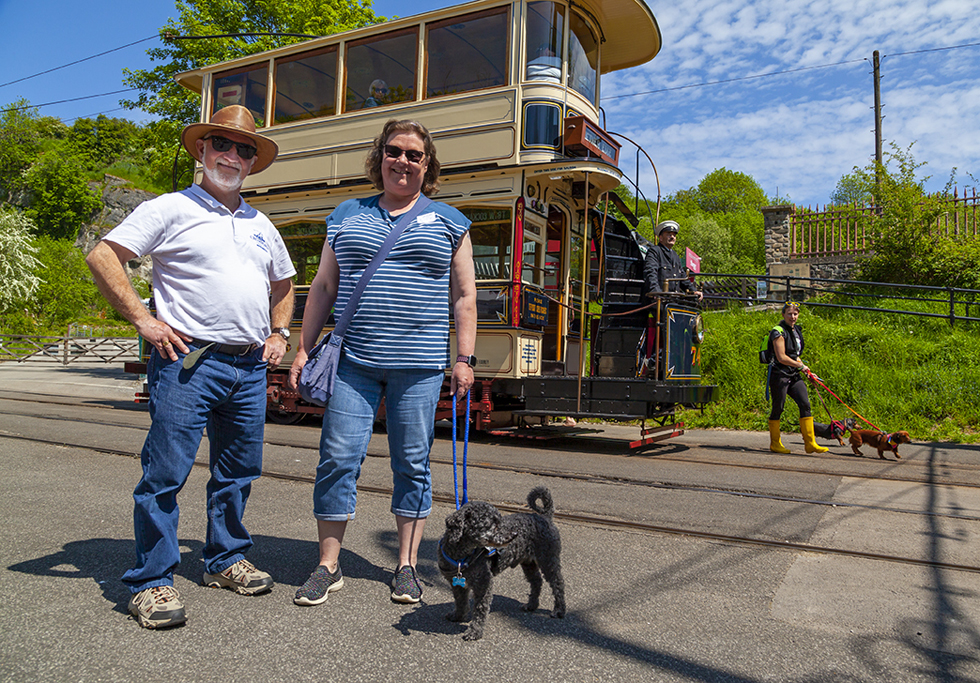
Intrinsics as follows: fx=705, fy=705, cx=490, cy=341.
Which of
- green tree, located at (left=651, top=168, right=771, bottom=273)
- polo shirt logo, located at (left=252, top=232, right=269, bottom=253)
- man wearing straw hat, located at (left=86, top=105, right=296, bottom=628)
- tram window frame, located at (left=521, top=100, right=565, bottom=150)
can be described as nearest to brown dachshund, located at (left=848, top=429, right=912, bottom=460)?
tram window frame, located at (left=521, top=100, right=565, bottom=150)

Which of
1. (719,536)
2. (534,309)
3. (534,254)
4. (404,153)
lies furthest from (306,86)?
(719,536)

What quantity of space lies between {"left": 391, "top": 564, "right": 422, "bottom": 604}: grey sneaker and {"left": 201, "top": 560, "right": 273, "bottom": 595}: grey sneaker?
0.56m

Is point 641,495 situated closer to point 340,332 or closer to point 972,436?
point 340,332

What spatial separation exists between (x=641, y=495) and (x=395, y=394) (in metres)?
3.09

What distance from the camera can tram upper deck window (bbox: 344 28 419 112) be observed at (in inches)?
367

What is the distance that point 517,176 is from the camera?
8453 millimetres

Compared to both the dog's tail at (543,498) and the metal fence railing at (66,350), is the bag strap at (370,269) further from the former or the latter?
the metal fence railing at (66,350)

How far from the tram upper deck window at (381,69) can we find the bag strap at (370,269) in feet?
22.5

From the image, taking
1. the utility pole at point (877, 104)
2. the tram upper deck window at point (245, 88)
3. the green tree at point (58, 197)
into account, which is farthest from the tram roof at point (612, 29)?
the green tree at point (58, 197)

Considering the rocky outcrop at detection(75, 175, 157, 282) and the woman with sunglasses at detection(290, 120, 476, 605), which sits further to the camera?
the rocky outcrop at detection(75, 175, 157, 282)

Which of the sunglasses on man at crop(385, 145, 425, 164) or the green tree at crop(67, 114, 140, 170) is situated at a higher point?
the green tree at crop(67, 114, 140, 170)

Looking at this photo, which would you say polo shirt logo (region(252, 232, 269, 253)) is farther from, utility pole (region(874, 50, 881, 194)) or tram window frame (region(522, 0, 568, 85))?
utility pole (region(874, 50, 881, 194))

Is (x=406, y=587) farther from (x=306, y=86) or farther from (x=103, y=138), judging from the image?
(x=103, y=138)

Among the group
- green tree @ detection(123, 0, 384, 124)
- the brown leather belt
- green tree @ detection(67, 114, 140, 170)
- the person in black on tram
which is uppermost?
green tree @ detection(67, 114, 140, 170)
